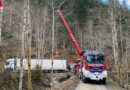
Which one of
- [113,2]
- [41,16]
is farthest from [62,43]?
[113,2]

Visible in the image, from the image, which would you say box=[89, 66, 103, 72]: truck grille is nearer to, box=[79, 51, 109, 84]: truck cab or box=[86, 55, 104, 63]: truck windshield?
box=[79, 51, 109, 84]: truck cab

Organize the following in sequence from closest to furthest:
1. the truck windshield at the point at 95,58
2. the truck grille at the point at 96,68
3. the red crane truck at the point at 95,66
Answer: the red crane truck at the point at 95,66
the truck grille at the point at 96,68
the truck windshield at the point at 95,58

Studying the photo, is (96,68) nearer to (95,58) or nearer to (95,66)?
(95,66)

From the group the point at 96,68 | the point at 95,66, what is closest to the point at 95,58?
the point at 95,66

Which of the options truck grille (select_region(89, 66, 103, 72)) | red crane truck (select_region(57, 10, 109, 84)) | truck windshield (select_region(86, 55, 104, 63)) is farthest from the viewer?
truck windshield (select_region(86, 55, 104, 63))

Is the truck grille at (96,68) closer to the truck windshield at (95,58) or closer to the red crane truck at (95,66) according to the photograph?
the red crane truck at (95,66)

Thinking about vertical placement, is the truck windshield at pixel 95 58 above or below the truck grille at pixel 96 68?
above

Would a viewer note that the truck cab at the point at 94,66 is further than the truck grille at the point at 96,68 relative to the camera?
No


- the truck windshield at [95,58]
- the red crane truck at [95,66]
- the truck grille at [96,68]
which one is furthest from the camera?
the truck windshield at [95,58]

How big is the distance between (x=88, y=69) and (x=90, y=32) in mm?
19939

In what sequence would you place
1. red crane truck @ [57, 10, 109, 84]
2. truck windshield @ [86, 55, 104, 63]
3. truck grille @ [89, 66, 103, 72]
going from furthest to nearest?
truck windshield @ [86, 55, 104, 63], truck grille @ [89, 66, 103, 72], red crane truck @ [57, 10, 109, 84]

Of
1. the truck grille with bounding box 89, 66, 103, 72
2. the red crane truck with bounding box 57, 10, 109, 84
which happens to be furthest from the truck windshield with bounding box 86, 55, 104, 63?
the truck grille with bounding box 89, 66, 103, 72

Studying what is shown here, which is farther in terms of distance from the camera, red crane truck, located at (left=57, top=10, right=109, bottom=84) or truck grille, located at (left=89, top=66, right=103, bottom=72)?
truck grille, located at (left=89, top=66, right=103, bottom=72)

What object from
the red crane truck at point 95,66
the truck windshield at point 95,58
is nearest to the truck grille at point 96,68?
the red crane truck at point 95,66
